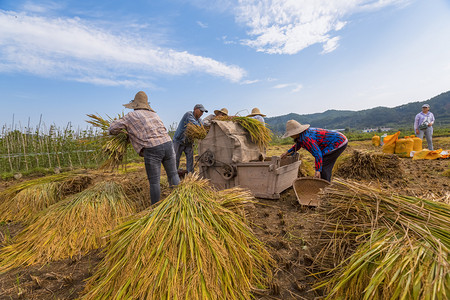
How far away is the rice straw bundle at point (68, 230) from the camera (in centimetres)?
236

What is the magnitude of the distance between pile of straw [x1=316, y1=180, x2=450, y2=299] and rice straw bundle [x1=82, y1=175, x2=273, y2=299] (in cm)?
61

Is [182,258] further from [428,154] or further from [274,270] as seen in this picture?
[428,154]

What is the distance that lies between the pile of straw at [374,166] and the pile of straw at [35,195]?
19.3ft

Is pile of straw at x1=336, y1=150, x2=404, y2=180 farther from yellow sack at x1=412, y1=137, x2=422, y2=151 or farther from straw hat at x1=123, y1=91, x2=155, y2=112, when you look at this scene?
straw hat at x1=123, y1=91, x2=155, y2=112

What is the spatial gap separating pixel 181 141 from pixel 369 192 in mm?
3773

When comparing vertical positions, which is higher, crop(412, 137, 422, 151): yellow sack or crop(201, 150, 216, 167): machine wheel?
crop(201, 150, 216, 167): machine wheel

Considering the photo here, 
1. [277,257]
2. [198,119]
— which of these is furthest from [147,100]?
[277,257]

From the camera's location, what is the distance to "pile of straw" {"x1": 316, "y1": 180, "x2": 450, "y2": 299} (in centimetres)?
107

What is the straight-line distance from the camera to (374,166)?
5285 millimetres

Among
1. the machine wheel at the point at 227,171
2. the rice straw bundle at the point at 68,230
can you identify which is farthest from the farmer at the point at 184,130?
the rice straw bundle at the point at 68,230

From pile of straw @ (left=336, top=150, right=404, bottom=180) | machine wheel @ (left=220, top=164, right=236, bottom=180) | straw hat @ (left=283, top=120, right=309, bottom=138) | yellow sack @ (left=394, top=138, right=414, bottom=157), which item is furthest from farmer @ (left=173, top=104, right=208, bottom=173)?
yellow sack @ (left=394, top=138, right=414, bottom=157)

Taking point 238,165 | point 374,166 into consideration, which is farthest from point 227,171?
point 374,166

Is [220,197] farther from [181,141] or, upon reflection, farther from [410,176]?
[410,176]

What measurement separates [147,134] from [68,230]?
1449 millimetres
